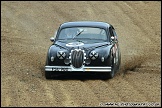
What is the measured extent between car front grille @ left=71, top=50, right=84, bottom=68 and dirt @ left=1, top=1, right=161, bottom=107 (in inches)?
18.2

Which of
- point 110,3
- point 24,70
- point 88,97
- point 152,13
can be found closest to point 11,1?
point 110,3

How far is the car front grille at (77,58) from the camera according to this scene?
13.2 metres

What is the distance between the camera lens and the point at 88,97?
1088cm

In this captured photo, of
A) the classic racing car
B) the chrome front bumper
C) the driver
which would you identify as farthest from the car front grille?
the driver

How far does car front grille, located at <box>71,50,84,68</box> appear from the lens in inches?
520

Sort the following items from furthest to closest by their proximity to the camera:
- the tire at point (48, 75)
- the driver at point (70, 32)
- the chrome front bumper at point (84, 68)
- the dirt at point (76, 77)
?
the driver at point (70, 32) → the tire at point (48, 75) → the chrome front bumper at point (84, 68) → the dirt at point (76, 77)

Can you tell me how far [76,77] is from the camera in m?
13.9

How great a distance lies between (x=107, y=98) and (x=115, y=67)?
339 cm

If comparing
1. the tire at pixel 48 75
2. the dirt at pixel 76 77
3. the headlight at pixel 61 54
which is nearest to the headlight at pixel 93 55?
the dirt at pixel 76 77

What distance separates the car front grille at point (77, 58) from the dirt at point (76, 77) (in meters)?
0.46

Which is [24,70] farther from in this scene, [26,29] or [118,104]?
[26,29]

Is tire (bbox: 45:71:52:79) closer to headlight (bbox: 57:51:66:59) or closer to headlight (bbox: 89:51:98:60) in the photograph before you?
headlight (bbox: 57:51:66:59)

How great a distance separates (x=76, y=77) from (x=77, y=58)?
855 mm

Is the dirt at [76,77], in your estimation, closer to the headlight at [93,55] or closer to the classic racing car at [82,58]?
the classic racing car at [82,58]
